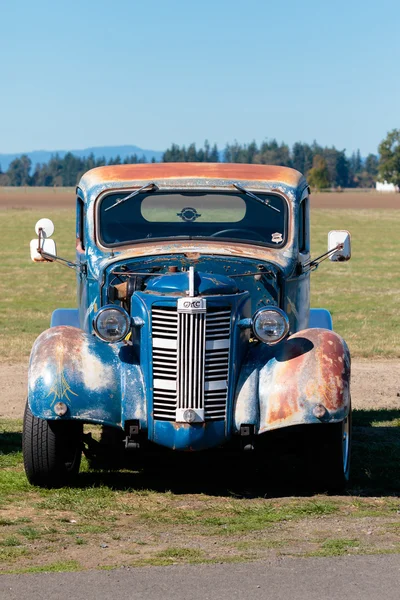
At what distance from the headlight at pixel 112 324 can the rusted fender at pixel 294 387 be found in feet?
2.70

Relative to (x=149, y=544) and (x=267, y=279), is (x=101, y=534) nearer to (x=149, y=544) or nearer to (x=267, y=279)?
(x=149, y=544)

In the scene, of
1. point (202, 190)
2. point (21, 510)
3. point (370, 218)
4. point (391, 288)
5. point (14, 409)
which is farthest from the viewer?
point (370, 218)

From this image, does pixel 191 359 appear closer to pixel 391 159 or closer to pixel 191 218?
pixel 191 218

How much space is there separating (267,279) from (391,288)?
15.0 m

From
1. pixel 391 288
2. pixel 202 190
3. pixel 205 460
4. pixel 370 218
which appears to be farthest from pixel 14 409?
pixel 370 218

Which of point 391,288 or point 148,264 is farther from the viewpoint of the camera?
point 391,288

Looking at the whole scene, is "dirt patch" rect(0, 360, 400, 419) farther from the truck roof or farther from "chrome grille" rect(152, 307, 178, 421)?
"chrome grille" rect(152, 307, 178, 421)

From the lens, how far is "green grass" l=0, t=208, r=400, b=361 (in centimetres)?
1524

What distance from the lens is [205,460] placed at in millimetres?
8219

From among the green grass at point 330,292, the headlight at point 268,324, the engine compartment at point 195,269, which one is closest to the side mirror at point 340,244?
the engine compartment at point 195,269

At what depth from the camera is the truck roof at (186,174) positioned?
8.04m

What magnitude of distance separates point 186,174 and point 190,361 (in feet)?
6.46

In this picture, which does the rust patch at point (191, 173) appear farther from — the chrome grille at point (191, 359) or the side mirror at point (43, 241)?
the chrome grille at point (191, 359)

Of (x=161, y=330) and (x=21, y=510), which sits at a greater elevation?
(x=161, y=330)
